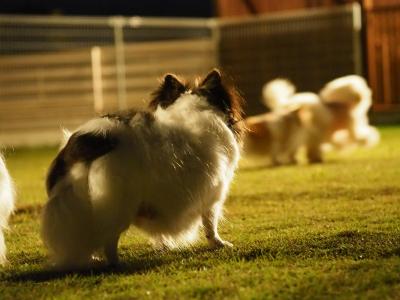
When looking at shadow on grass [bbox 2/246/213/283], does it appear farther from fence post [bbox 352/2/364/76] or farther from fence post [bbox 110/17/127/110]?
fence post [bbox 352/2/364/76]

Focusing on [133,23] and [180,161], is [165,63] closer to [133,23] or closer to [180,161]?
[133,23]

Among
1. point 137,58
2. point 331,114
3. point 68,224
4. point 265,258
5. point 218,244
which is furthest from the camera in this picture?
point 137,58

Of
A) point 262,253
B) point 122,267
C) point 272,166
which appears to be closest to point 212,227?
point 262,253

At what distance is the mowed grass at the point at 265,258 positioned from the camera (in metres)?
3.31

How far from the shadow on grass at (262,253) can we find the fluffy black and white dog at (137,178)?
0.09 m

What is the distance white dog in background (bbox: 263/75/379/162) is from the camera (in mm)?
9477

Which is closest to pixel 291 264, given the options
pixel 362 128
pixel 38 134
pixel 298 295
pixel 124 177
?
pixel 298 295

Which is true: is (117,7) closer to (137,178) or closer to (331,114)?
(331,114)

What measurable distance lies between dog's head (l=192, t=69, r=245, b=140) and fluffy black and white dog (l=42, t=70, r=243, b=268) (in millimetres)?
101

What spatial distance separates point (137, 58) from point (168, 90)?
34.4 ft

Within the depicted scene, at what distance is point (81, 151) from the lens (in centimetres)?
382

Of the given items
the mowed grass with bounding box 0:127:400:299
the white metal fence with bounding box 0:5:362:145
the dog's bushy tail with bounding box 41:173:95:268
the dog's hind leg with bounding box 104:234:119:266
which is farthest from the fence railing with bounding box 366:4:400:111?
the dog's bushy tail with bounding box 41:173:95:268

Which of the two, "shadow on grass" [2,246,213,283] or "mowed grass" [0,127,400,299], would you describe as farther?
"shadow on grass" [2,246,213,283]

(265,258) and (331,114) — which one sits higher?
(331,114)
